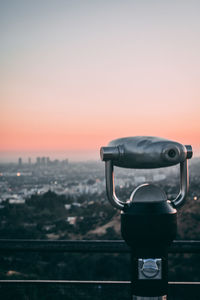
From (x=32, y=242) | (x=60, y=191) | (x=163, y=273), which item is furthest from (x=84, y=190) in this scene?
(x=163, y=273)

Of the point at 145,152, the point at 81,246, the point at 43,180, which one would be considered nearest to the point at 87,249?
the point at 81,246

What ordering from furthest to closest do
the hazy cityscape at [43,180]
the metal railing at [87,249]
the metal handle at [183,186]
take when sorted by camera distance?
the hazy cityscape at [43,180], the metal railing at [87,249], the metal handle at [183,186]

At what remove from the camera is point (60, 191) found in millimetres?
7453

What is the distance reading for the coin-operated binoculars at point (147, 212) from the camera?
1.31 metres

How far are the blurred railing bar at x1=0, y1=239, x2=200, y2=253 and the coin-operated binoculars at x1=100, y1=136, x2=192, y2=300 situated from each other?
24.4 inches

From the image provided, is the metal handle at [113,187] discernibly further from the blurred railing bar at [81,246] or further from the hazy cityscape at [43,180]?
the hazy cityscape at [43,180]

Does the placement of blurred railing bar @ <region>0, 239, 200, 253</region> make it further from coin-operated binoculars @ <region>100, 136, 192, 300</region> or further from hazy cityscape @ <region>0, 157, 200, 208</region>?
hazy cityscape @ <region>0, 157, 200, 208</region>

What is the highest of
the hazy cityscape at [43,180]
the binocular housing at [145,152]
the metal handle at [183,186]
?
the binocular housing at [145,152]

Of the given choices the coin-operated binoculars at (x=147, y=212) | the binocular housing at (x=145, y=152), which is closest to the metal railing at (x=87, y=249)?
the coin-operated binoculars at (x=147, y=212)

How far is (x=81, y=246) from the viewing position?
205cm

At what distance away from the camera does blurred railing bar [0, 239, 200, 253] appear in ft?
6.61

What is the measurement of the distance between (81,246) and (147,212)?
2.72ft

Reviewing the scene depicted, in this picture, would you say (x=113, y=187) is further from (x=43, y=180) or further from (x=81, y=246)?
(x=43, y=180)

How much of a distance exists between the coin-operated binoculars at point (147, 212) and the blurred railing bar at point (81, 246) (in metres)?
0.62
